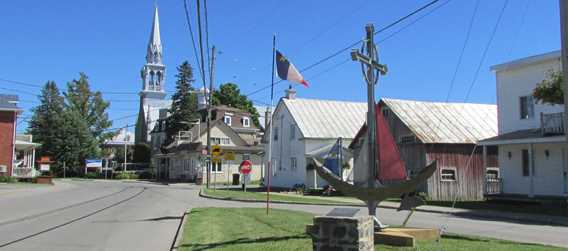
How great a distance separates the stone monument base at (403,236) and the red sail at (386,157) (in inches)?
54.8

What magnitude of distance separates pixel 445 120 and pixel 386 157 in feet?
76.3


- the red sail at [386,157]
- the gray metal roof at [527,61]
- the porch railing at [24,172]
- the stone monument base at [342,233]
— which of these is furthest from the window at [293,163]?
→ the stone monument base at [342,233]

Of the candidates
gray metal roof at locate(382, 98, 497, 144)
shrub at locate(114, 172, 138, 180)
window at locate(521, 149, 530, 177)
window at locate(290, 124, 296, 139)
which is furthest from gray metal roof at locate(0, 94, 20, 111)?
window at locate(521, 149, 530, 177)

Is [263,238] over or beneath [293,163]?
beneath

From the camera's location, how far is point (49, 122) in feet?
252

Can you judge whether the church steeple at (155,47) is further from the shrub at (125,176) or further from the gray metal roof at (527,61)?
the gray metal roof at (527,61)

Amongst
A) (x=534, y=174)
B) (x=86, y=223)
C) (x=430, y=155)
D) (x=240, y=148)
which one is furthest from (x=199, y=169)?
(x=86, y=223)

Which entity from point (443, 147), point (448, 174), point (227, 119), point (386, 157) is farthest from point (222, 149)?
point (386, 157)

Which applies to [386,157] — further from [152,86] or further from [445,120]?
[152,86]

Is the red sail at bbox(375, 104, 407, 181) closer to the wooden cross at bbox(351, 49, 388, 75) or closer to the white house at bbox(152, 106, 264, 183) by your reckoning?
the wooden cross at bbox(351, 49, 388, 75)

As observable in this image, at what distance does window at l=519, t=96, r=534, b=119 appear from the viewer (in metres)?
28.4

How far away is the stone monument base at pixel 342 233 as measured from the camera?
7730 mm

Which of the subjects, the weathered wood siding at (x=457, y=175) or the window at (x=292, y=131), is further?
the window at (x=292, y=131)

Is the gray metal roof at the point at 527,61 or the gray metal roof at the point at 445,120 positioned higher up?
the gray metal roof at the point at 527,61
